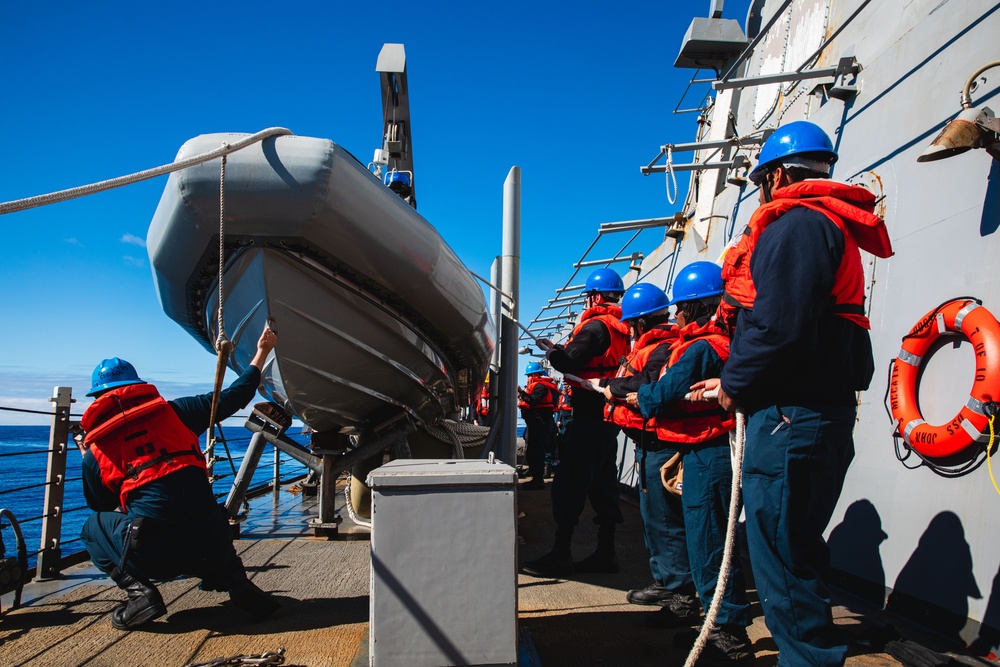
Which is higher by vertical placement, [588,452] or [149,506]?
[588,452]

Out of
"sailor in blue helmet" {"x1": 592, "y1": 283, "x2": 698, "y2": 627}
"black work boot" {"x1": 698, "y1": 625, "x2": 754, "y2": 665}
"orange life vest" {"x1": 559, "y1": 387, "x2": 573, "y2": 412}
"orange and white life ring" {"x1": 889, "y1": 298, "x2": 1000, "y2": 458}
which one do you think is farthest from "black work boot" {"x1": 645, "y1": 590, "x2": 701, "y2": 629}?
"orange life vest" {"x1": 559, "y1": 387, "x2": 573, "y2": 412}

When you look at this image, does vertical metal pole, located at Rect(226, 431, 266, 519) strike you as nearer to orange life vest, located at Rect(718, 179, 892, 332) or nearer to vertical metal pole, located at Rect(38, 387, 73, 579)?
vertical metal pole, located at Rect(38, 387, 73, 579)

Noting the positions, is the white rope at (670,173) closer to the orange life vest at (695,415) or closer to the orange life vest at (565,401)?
the orange life vest at (695,415)

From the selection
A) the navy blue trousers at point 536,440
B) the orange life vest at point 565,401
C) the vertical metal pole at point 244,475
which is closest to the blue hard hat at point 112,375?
the vertical metal pole at point 244,475

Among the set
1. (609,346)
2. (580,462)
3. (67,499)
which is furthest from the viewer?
(67,499)

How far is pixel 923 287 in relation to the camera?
2748mm

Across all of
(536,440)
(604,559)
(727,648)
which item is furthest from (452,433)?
(727,648)

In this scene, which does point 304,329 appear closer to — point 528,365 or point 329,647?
point 329,647

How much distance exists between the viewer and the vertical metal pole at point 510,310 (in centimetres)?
412

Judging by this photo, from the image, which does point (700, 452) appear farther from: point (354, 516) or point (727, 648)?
point (354, 516)

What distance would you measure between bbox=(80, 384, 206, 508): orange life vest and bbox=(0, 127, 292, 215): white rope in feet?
3.02

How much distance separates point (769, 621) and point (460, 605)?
0.84 metres

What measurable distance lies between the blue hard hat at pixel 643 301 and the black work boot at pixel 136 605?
8.37 ft

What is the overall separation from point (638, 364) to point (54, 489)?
10.3ft
